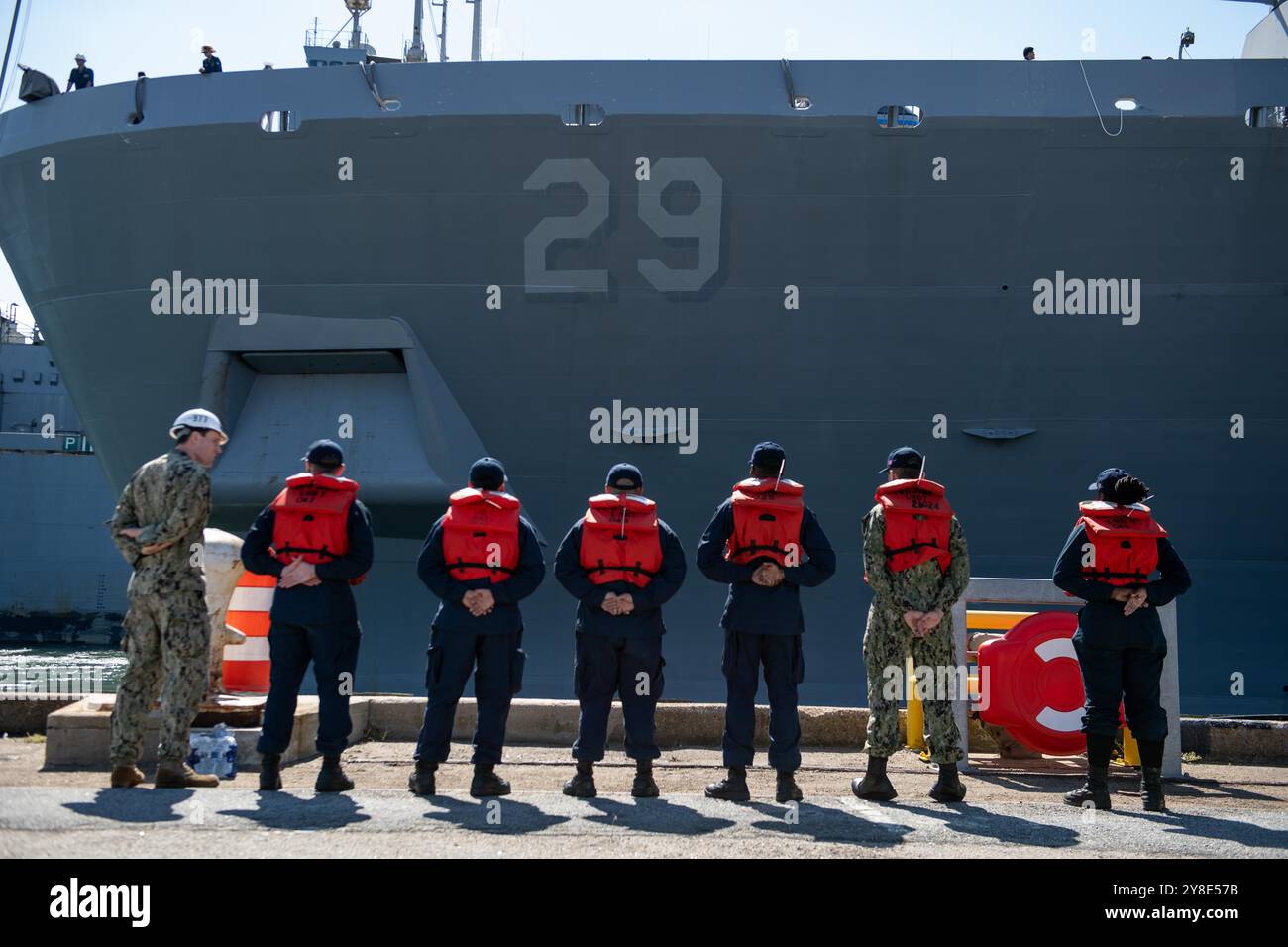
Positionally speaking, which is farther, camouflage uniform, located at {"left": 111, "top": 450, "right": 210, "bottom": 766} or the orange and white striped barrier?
the orange and white striped barrier

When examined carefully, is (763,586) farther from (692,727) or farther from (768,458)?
(692,727)

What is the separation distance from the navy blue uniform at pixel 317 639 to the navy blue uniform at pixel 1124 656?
3.40 m

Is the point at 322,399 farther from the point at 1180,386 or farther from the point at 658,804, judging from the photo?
the point at 1180,386

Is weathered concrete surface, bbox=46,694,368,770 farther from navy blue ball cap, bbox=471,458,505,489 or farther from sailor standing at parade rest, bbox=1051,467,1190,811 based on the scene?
sailor standing at parade rest, bbox=1051,467,1190,811

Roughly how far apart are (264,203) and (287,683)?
695 centimetres

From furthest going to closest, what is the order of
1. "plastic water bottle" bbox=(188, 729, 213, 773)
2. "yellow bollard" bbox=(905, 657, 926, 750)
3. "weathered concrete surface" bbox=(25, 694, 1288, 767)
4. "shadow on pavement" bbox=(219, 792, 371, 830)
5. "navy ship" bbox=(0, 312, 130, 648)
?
1. "navy ship" bbox=(0, 312, 130, 648)
2. "weathered concrete surface" bbox=(25, 694, 1288, 767)
3. "yellow bollard" bbox=(905, 657, 926, 750)
4. "plastic water bottle" bbox=(188, 729, 213, 773)
5. "shadow on pavement" bbox=(219, 792, 371, 830)

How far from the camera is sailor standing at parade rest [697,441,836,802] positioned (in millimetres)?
5523

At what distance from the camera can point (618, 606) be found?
5492 mm

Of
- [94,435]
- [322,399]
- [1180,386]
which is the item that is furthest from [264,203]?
[1180,386]

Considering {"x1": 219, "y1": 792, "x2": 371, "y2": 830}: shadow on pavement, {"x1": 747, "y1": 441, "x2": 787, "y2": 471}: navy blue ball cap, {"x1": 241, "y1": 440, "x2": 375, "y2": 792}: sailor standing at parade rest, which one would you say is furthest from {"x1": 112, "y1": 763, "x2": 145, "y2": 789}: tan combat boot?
{"x1": 747, "y1": 441, "x2": 787, "y2": 471}: navy blue ball cap

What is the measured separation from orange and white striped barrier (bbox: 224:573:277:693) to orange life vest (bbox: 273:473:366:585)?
7.03 ft

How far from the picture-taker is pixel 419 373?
35.9 feet

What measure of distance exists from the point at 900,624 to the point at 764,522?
0.82m
